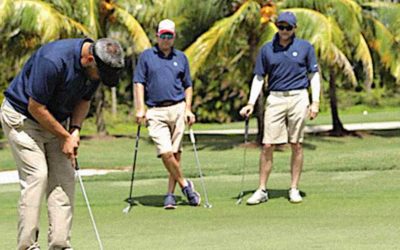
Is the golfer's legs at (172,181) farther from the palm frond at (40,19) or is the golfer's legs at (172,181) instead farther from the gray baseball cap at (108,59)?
the palm frond at (40,19)

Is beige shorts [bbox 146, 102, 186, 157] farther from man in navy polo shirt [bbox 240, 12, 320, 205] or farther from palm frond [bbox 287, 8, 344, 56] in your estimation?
palm frond [bbox 287, 8, 344, 56]

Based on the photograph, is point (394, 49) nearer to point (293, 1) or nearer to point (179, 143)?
point (293, 1)

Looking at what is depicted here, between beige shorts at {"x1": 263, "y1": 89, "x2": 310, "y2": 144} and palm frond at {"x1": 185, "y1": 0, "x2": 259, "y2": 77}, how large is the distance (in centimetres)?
1089

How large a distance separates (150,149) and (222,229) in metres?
14.7

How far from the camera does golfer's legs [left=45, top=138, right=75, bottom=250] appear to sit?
22.4ft

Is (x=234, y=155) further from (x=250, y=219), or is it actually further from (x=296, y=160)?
(x=250, y=219)

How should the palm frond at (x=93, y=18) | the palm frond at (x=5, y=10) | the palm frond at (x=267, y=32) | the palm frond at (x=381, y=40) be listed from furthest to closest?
the palm frond at (x=381, y=40)
the palm frond at (x=93, y=18)
the palm frond at (x=267, y=32)
the palm frond at (x=5, y=10)

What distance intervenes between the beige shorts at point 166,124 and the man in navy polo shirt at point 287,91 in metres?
0.69

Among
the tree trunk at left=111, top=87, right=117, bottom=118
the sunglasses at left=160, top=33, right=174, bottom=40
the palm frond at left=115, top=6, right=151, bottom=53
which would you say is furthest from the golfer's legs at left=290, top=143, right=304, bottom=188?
the tree trunk at left=111, top=87, right=117, bottom=118

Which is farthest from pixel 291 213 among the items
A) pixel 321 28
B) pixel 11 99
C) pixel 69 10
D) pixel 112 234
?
pixel 69 10

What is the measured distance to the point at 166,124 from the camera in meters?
9.98

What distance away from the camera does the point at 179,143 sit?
10.1 meters

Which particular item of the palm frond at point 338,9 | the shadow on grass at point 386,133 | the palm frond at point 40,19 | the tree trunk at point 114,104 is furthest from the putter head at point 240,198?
the tree trunk at point 114,104

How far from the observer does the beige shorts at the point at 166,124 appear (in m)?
9.92
